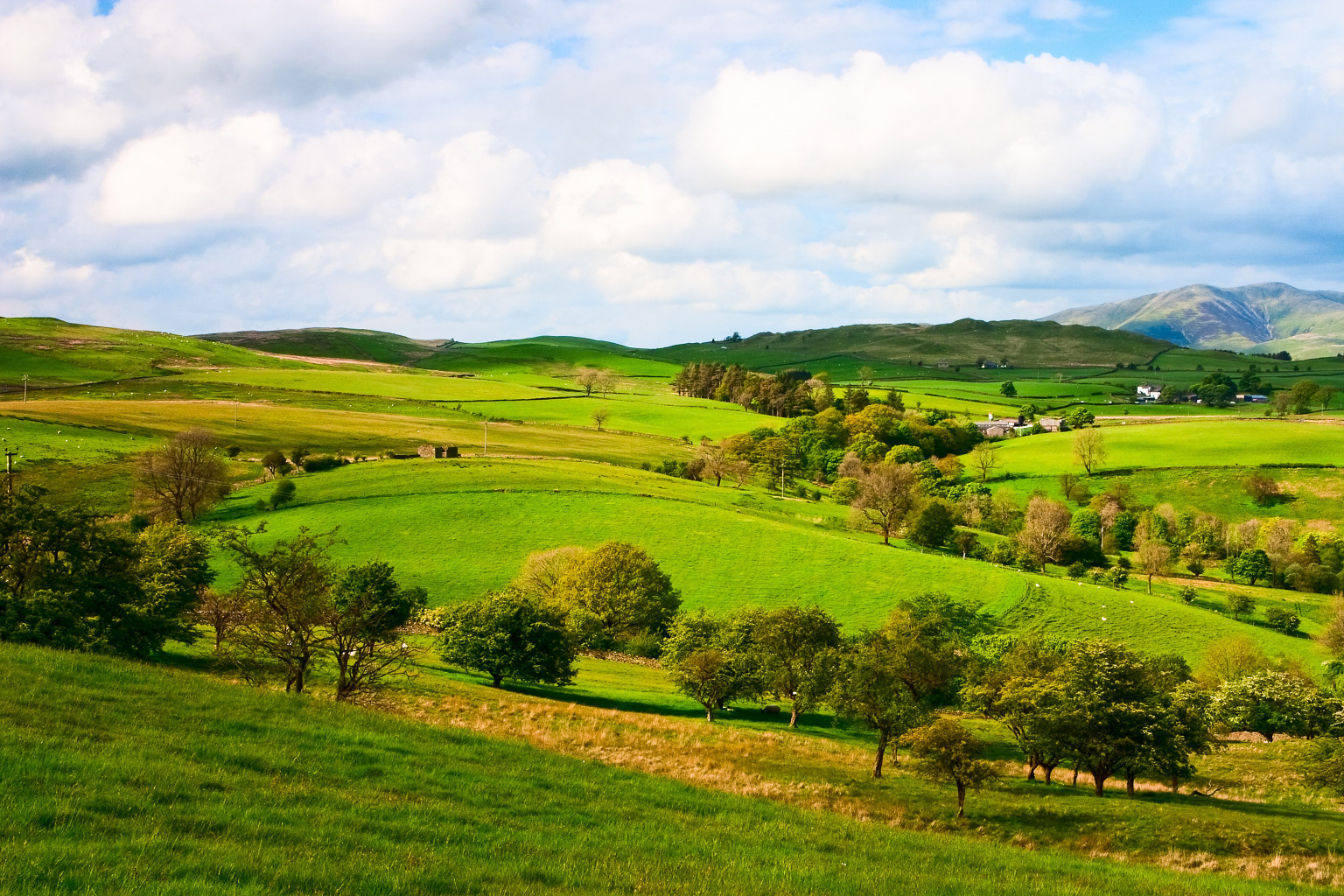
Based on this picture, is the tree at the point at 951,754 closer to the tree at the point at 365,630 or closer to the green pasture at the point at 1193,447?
the tree at the point at 365,630

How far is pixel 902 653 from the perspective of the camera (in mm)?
46656

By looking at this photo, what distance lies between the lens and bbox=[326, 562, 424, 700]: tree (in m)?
30.3

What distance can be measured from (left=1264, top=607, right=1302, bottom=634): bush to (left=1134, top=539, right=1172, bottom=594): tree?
13138 millimetres

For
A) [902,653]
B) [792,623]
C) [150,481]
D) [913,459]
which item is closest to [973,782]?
[902,653]

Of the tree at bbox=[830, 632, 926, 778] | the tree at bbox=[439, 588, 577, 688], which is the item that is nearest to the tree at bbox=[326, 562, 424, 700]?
the tree at bbox=[439, 588, 577, 688]

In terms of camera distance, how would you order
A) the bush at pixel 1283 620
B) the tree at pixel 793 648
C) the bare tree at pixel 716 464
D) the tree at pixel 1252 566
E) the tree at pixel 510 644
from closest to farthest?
the tree at pixel 510 644 < the tree at pixel 793 648 < the bush at pixel 1283 620 < the tree at pixel 1252 566 < the bare tree at pixel 716 464

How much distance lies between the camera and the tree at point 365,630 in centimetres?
3034

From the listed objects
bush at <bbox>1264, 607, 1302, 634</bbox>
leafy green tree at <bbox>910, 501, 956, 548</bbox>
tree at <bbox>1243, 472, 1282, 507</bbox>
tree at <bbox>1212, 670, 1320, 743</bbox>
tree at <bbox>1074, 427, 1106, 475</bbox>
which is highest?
tree at <bbox>1074, 427, 1106, 475</bbox>

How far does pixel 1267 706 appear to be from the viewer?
5975 cm

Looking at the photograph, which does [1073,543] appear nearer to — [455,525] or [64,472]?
[455,525]

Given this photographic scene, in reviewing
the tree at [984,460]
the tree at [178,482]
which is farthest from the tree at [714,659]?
the tree at [984,460]

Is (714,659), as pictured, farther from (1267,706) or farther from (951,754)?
(1267,706)

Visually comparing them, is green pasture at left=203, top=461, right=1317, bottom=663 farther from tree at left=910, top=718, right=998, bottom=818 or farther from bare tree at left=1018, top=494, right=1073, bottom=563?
tree at left=910, top=718, right=998, bottom=818

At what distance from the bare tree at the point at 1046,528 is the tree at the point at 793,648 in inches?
2473
